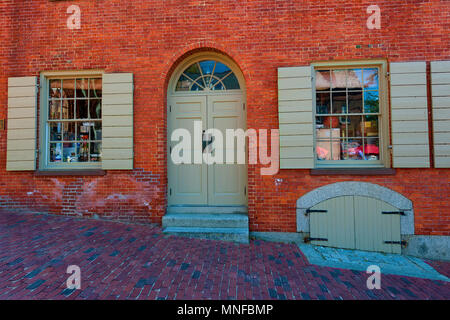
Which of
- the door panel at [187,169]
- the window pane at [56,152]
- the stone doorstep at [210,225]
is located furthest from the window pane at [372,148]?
the window pane at [56,152]

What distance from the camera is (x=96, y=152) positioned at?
5383mm

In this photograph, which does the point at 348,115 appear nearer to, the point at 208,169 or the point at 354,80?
the point at 354,80

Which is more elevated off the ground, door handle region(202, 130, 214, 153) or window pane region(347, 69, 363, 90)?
window pane region(347, 69, 363, 90)

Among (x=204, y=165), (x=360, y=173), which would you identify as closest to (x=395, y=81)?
(x=360, y=173)

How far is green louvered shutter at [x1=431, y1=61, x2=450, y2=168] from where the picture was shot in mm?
4574

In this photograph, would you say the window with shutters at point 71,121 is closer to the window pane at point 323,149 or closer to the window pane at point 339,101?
the window pane at point 323,149

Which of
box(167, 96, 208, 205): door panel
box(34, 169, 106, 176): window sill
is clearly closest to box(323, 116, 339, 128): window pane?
box(167, 96, 208, 205): door panel

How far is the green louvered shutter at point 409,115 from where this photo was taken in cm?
462

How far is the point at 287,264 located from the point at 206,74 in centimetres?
404

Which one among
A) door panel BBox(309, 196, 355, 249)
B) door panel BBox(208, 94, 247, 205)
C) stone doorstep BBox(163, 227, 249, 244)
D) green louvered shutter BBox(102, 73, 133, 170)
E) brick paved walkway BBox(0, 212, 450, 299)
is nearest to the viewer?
brick paved walkway BBox(0, 212, 450, 299)

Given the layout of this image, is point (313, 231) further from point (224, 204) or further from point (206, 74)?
point (206, 74)

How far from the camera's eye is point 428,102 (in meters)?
4.70

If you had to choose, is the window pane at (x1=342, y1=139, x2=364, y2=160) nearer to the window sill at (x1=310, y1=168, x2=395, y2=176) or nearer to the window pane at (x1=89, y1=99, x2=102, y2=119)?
the window sill at (x1=310, y1=168, x2=395, y2=176)

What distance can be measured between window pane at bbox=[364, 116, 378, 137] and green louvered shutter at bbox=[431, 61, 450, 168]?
95 cm
